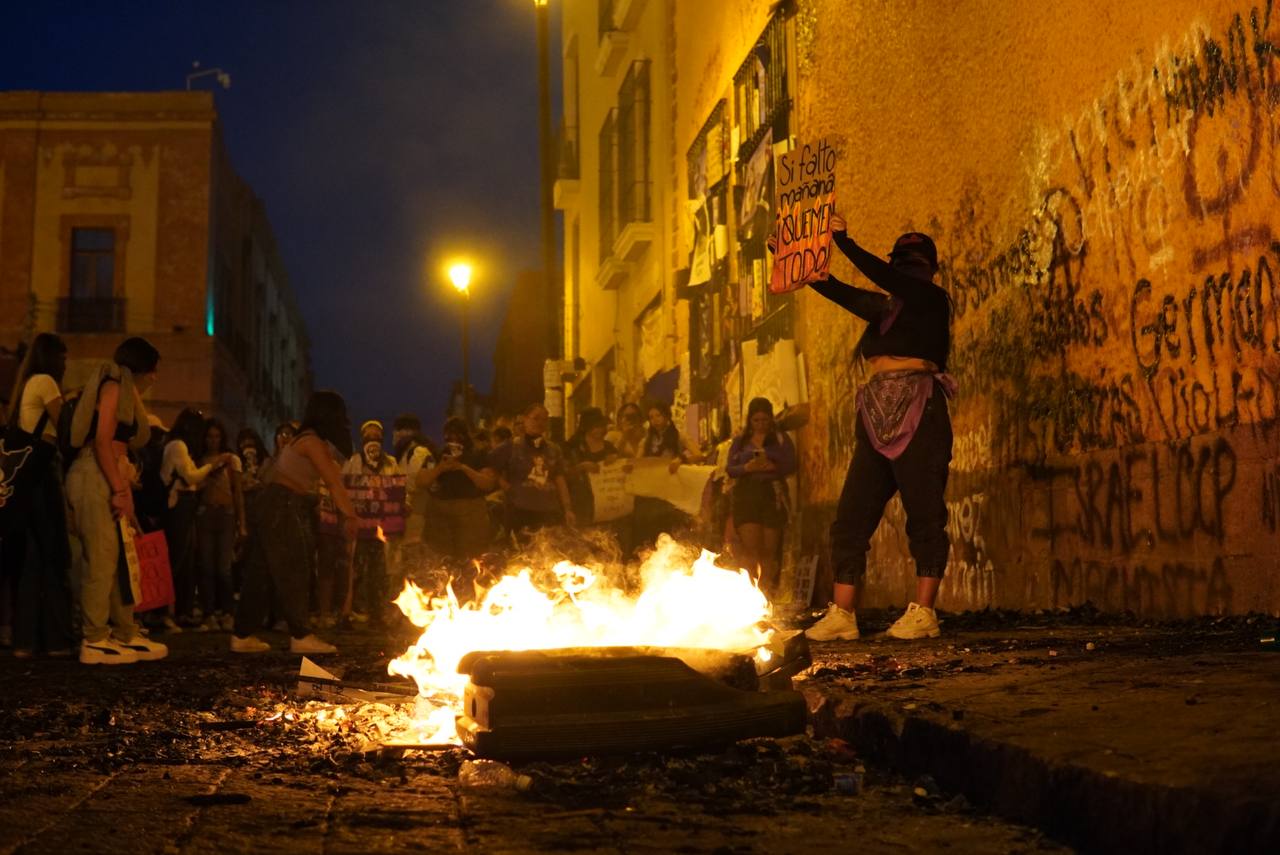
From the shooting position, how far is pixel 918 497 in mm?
6816

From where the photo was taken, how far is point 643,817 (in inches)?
146

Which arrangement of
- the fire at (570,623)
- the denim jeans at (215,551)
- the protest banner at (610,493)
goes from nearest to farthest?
the fire at (570,623) → the denim jeans at (215,551) → the protest banner at (610,493)

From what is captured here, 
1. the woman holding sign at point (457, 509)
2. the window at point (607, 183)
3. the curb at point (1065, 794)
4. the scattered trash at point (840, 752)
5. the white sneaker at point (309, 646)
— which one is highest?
the window at point (607, 183)

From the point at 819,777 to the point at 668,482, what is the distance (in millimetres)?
8921

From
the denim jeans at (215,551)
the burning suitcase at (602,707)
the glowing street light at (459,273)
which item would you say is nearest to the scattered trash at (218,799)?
the burning suitcase at (602,707)

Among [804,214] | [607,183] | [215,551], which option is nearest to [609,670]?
[804,214]

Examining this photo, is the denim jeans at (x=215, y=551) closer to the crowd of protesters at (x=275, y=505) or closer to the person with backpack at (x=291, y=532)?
the crowd of protesters at (x=275, y=505)

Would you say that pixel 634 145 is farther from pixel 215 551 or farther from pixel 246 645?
pixel 246 645

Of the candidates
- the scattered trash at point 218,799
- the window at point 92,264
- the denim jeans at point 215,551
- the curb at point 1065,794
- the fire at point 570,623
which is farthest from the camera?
the window at point 92,264

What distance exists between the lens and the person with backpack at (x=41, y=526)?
8.39 m

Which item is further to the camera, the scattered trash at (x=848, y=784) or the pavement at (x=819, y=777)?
the scattered trash at (x=848, y=784)

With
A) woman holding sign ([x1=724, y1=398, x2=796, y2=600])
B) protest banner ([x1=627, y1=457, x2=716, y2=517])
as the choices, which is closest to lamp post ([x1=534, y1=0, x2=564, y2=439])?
protest banner ([x1=627, y1=457, x2=716, y2=517])

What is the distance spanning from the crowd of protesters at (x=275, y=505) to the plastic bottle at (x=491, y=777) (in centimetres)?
432

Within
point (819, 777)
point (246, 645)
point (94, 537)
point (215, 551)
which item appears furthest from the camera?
point (215, 551)
